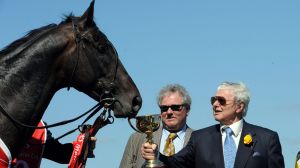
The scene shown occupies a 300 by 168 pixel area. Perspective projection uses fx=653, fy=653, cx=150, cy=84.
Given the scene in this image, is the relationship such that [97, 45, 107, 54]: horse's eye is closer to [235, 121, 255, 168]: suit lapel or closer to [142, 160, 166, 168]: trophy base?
[142, 160, 166, 168]: trophy base

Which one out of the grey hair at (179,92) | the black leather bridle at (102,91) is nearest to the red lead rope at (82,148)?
the black leather bridle at (102,91)

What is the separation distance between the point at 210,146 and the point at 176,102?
62.8 inches

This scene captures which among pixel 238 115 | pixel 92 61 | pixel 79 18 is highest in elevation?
pixel 79 18

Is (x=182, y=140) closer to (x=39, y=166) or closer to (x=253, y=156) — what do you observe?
(x=253, y=156)

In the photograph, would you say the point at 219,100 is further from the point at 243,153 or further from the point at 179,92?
the point at 179,92

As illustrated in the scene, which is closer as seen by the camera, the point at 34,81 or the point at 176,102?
the point at 34,81

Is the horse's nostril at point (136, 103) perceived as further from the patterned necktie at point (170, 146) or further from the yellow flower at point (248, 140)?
the patterned necktie at point (170, 146)

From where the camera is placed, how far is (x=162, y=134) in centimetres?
992

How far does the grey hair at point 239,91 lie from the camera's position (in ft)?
27.2

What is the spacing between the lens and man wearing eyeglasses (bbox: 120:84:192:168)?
9.70 metres

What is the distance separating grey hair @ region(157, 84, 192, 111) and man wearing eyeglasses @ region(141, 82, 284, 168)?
1496 millimetres

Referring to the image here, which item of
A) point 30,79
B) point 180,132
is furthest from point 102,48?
point 180,132

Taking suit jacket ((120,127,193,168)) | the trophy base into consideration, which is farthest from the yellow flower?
suit jacket ((120,127,193,168))

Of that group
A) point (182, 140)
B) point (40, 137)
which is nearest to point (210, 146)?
point (182, 140)
